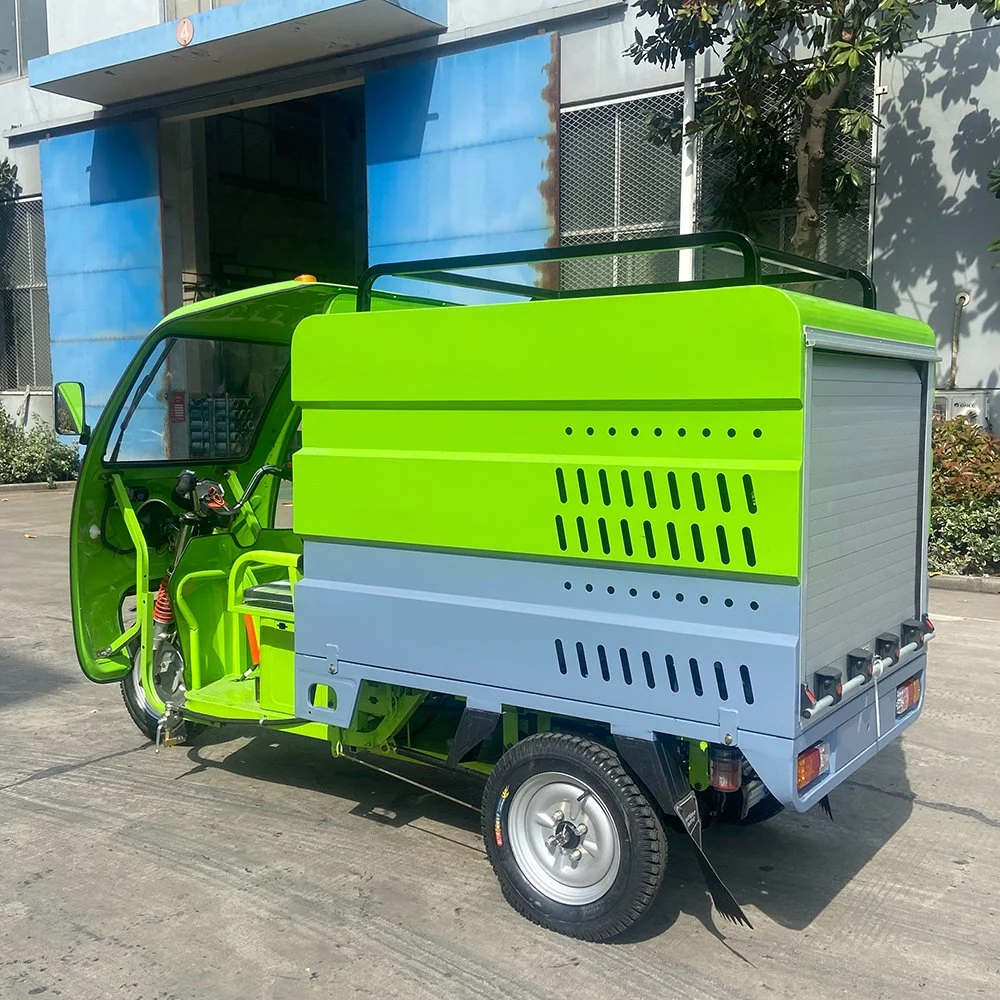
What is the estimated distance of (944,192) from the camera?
1102 centimetres

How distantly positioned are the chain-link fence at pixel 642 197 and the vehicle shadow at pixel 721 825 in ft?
24.9

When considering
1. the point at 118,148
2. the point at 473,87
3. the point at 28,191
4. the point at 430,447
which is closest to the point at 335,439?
the point at 430,447

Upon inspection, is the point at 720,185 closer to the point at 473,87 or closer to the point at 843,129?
the point at 843,129

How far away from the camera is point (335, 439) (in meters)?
3.94

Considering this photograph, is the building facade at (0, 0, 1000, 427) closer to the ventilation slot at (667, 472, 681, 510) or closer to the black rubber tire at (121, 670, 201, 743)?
the black rubber tire at (121, 670, 201, 743)

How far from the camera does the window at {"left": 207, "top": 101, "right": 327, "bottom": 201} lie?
20.4m

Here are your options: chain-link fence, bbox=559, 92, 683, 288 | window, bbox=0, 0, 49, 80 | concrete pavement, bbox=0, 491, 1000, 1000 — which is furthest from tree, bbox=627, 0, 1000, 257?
window, bbox=0, 0, 49, 80

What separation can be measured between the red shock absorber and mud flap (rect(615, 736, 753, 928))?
263 centimetres

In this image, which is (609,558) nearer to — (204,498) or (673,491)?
(673,491)

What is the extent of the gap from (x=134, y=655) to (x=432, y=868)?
85.6 inches

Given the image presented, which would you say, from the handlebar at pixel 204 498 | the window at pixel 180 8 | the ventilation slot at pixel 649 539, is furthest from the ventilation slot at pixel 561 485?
the window at pixel 180 8

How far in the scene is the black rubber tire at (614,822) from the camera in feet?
10.9

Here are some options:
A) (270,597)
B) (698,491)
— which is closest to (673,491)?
(698,491)

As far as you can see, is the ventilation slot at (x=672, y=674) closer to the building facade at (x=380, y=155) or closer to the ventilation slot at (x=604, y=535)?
the ventilation slot at (x=604, y=535)
